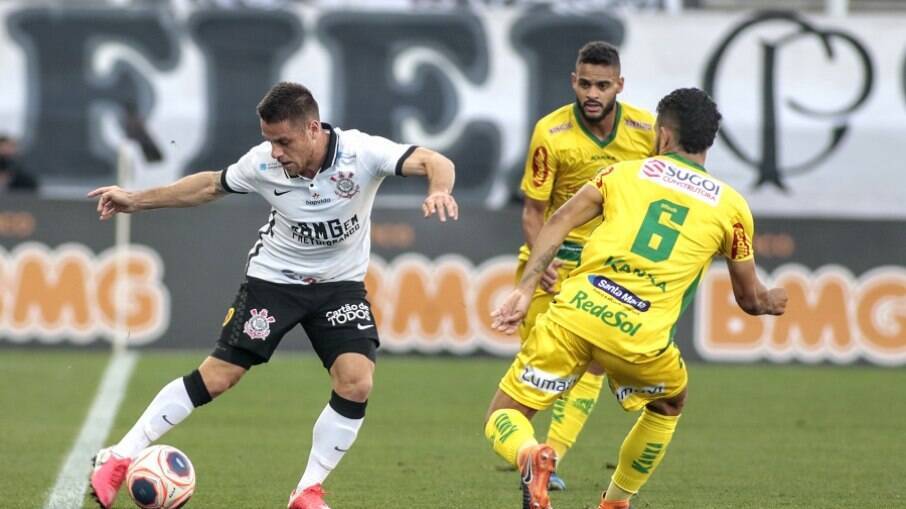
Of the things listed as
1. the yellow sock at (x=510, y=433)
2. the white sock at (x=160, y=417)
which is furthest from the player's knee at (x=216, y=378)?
the yellow sock at (x=510, y=433)

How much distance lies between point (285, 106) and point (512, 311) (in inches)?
56.4

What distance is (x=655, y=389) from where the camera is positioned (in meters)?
6.96

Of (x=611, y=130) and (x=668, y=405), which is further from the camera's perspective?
(x=611, y=130)

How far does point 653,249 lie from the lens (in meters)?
6.71

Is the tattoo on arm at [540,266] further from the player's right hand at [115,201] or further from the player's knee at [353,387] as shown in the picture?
the player's right hand at [115,201]

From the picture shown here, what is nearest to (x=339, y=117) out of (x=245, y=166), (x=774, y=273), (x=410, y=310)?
(x=410, y=310)

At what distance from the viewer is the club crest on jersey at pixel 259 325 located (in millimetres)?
7578

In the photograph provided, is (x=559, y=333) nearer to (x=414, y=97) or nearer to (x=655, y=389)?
(x=655, y=389)

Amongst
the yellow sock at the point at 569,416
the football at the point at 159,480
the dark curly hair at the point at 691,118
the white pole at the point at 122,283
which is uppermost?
the dark curly hair at the point at 691,118

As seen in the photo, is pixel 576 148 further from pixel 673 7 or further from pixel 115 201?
pixel 673 7

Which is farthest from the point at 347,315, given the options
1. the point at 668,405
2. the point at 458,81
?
the point at 458,81

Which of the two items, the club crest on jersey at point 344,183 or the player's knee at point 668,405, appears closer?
the player's knee at point 668,405

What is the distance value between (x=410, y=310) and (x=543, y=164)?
810 cm

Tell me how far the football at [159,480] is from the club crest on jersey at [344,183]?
1.44 metres
